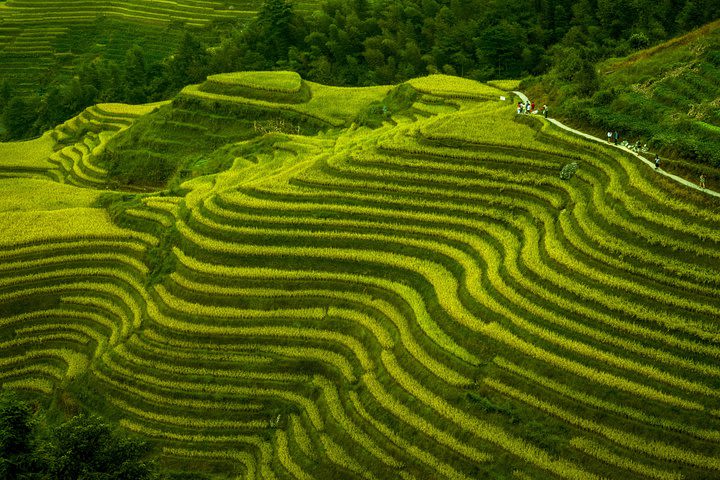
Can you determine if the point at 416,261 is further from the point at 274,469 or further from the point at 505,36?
the point at 505,36

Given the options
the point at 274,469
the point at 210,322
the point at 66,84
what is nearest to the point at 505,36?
the point at 210,322

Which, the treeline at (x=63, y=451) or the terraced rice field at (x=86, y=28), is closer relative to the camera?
the treeline at (x=63, y=451)

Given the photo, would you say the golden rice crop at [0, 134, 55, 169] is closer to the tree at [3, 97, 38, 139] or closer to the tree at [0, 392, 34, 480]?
the tree at [3, 97, 38, 139]

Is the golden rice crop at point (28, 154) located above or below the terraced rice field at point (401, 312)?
below

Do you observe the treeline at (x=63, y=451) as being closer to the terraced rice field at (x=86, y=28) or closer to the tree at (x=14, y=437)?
the tree at (x=14, y=437)

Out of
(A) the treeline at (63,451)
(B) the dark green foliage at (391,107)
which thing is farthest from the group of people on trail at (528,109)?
(A) the treeline at (63,451)
